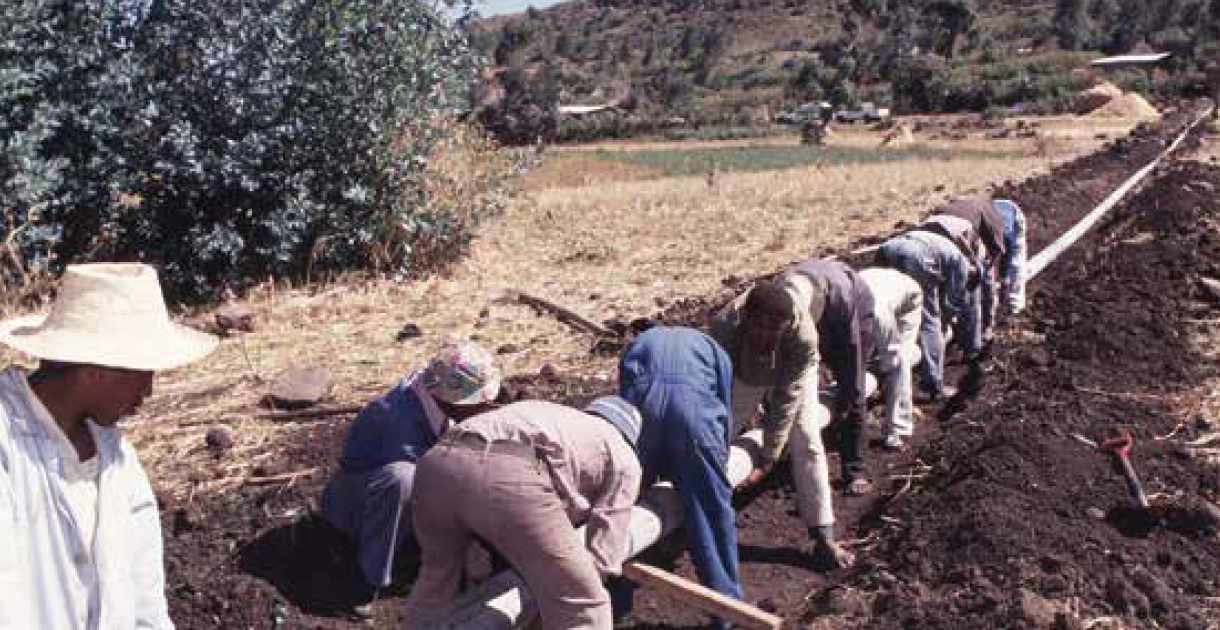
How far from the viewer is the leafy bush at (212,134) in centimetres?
991

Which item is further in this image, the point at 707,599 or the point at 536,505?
→ the point at 707,599

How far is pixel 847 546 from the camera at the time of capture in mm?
5699

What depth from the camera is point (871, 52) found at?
74.9 metres

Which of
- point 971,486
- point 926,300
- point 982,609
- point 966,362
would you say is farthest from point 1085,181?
point 982,609

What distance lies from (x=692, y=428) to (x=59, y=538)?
2431 millimetres

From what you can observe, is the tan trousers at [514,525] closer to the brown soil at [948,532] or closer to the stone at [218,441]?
the brown soil at [948,532]

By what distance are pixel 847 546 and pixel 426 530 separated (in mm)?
2783

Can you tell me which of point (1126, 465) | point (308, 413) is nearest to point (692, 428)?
point (1126, 465)

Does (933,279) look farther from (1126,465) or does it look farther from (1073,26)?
(1073,26)

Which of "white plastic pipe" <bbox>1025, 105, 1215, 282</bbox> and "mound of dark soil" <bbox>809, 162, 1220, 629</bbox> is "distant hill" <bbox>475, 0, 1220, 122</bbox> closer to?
"white plastic pipe" <bbox>1025, 105, 1215, 282</bbox>

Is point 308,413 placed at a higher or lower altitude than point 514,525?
lower

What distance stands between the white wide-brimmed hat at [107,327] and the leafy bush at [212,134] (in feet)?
24.8

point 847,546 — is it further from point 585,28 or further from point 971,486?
point 585,28

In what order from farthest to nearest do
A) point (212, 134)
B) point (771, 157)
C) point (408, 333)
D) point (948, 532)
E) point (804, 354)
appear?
point (771, 157) < point (212, 134) < point (408, 333) < point (804, 354) < point (948, 532)
